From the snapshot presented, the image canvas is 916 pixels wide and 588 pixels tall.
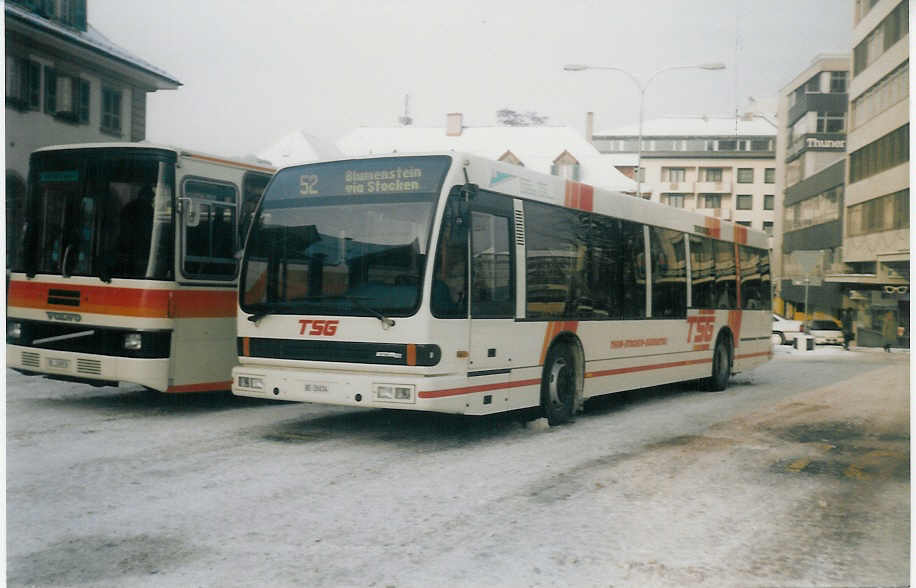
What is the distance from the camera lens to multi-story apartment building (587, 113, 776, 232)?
1282 cm

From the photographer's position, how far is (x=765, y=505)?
241 inches

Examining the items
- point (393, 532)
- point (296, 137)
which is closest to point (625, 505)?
point (393, 532)

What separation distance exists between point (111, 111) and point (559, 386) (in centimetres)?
650

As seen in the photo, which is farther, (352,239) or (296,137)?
(296,137)

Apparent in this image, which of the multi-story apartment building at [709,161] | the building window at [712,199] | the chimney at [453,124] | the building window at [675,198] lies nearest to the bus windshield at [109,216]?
the chimney at [453,124]

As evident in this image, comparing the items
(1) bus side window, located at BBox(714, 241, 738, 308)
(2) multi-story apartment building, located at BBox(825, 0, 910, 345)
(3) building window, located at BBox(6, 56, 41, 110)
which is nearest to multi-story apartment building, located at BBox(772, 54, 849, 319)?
(2) multi-story apartment building, located at BBox(825, 0, 910, 345)

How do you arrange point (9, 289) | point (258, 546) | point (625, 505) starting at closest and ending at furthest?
1. point (258, 546)
2. point (625, 505)
3. point (9, 289)

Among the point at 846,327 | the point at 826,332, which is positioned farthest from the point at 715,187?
the point at 846,327

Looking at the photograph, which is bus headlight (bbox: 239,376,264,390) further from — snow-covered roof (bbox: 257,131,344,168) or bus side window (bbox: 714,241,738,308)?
bus side window (bbox: 714,241,738,308)

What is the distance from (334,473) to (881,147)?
7216mm

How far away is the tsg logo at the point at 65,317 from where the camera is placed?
9.52m

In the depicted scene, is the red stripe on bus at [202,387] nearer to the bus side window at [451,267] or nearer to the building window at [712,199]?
the bus side window at [451,267]

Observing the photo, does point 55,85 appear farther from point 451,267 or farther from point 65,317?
point 451,267

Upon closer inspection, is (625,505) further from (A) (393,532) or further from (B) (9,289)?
(B) (9,289)
